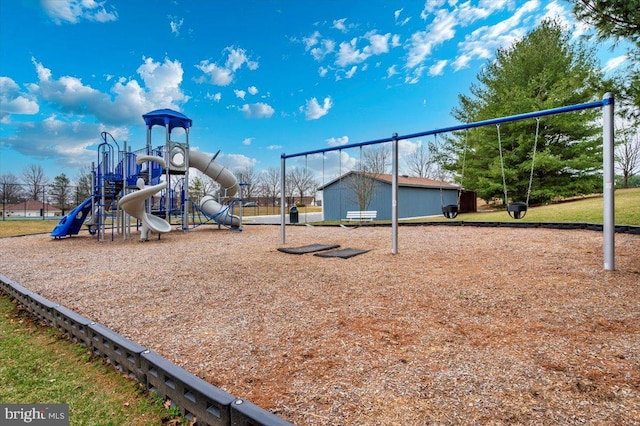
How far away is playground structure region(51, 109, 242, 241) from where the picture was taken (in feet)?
28.8

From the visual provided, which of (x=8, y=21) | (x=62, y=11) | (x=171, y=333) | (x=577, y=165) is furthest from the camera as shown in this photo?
(x=577, y=165)

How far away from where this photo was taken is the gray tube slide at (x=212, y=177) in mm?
11734

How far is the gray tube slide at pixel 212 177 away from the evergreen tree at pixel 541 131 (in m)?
12.3

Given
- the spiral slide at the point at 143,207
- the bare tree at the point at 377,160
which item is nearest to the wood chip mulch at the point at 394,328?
the spiral slide at the point at 143,207

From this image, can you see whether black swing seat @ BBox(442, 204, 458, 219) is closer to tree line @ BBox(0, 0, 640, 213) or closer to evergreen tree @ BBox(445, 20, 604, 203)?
tree line @ BBox(0, 0, 640, 213)

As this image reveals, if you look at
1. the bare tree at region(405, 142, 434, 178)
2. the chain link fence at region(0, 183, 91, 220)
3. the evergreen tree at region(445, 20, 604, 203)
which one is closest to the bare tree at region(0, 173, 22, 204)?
the chain link fence at region(0, 183, 91, 220)

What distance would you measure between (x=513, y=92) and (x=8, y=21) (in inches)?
748

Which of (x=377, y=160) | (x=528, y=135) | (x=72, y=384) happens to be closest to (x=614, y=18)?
(x=72, y=384)

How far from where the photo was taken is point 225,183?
12.4 m

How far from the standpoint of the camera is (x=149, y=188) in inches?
317

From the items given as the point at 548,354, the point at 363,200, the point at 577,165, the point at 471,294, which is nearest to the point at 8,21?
the point at 471,294

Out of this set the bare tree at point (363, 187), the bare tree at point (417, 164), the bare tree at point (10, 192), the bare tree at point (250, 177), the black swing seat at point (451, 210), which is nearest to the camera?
the black swing seat at point (451, 210)

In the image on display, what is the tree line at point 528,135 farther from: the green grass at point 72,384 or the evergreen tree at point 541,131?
the green grass at point 72,384

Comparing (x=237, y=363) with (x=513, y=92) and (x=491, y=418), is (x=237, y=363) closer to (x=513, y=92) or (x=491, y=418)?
(x=491, y=418)
